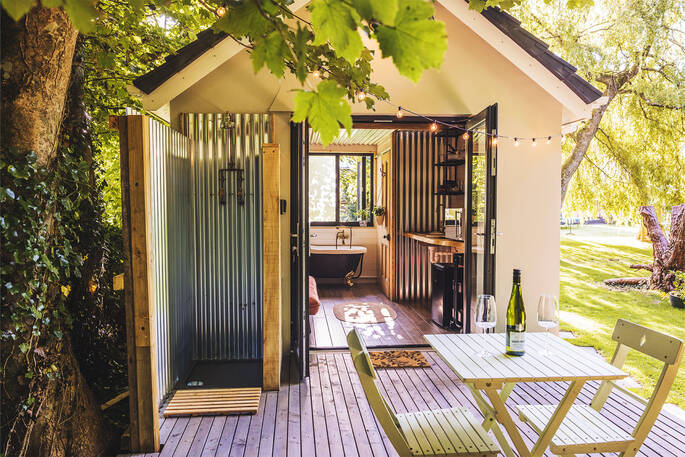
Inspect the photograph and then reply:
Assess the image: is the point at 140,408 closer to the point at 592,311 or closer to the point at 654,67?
the point at 592,311

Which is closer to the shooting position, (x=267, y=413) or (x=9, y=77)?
(x=9, y=77)

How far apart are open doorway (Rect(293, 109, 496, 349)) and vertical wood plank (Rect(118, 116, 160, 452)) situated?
135cm

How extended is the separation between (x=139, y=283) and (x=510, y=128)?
351cm

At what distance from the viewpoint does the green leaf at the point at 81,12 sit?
2.77 ft

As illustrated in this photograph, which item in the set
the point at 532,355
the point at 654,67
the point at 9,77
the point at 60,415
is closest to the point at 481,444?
the point at 532,355

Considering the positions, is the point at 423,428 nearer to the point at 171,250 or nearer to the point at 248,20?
the point at 248,20

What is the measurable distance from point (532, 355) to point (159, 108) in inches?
131

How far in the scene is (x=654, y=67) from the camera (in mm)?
6562

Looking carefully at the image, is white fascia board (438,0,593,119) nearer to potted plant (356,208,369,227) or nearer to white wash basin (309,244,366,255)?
white wash basin (309,244,366,255)

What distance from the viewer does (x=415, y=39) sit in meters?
0.84

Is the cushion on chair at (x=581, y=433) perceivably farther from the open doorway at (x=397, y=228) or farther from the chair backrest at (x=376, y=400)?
the open doorway at (x=397, y=228)

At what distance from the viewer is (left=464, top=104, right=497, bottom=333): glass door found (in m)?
3.85

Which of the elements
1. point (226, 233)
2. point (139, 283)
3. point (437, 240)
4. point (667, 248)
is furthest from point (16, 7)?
point (667, 248)

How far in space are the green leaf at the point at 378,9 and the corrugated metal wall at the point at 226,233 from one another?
3.17m
